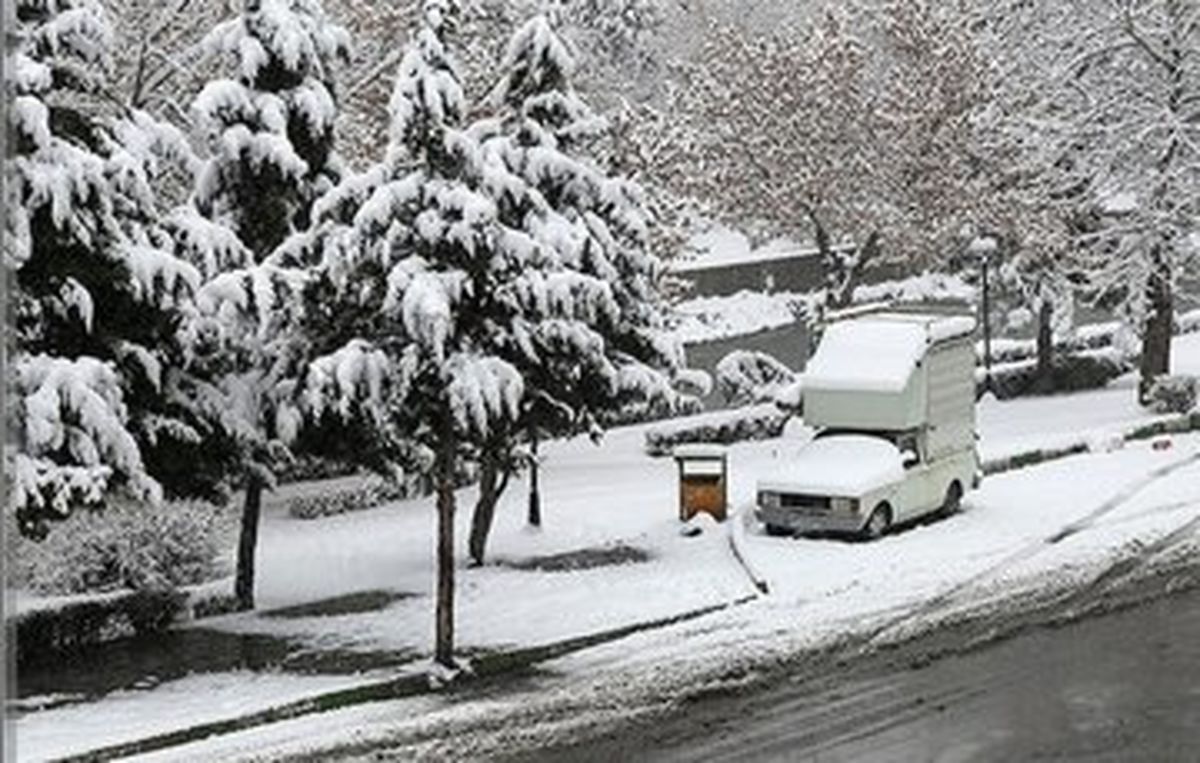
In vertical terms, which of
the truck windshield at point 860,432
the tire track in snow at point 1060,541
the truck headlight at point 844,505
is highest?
the truck windshield at point 860,432

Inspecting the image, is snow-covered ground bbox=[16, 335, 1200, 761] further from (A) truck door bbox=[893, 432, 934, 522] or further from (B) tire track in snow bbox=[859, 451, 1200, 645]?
(A) truck door bbox=[893, 432, 934, 522]

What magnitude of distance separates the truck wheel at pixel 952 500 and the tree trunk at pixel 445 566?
33.5 ft

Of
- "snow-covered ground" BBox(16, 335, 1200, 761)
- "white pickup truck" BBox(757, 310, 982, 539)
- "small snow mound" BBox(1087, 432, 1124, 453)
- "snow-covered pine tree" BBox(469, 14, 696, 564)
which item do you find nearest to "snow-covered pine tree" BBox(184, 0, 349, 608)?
"snow-covered pine tree" BBox(469, 14, 696, 564)

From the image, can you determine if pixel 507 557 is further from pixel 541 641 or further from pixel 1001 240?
pixel 1001 240

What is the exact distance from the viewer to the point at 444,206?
1622 cm

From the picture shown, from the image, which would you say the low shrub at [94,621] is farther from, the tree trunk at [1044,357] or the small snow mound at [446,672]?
the tree trunk at [1044,357]

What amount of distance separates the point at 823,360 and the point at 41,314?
11.7m

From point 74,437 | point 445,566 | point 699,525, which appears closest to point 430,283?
point 445,566

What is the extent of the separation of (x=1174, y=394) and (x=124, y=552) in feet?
72.8

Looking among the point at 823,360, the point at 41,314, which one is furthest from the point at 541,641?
the point at 823,360

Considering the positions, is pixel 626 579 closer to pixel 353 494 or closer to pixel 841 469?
pixel 841 469

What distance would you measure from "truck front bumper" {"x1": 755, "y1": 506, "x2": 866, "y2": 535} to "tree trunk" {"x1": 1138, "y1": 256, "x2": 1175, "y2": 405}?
1474 cm

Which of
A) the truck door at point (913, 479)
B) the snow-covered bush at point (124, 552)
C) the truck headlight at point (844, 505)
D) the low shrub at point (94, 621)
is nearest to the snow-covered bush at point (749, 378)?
the truck door at point (913, 479)

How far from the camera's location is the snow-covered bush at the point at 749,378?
40.7m
